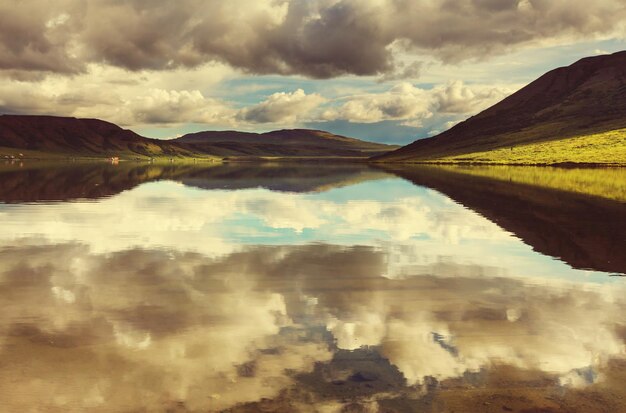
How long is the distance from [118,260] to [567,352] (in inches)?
568

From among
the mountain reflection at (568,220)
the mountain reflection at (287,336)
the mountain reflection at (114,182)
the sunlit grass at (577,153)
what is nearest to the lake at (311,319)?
the mountain reflection at (287,336)

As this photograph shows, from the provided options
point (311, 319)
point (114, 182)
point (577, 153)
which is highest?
point (114, 182)

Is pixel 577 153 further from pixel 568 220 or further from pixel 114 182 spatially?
pixel 568 220

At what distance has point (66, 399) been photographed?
833cm

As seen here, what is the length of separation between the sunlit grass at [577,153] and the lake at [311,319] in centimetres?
12358

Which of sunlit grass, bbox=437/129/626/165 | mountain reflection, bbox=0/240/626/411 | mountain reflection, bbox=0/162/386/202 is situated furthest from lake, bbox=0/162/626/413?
sunlit grass, bbox=437/129/626/165

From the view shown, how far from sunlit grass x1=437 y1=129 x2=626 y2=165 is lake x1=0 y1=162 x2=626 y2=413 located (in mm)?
123579

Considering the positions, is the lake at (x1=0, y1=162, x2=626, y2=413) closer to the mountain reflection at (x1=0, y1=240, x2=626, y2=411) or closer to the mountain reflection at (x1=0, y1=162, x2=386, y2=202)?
the mountain reflection at (x1=0, y1=240, x2=626, y2=411)

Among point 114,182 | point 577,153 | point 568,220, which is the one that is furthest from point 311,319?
point 577,153

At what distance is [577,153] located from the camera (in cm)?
16100

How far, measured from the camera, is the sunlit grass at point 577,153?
144 m

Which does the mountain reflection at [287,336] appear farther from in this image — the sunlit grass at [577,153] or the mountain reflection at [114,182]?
the sunlit grass at [577,153]

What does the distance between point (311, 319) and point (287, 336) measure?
1.29 meters

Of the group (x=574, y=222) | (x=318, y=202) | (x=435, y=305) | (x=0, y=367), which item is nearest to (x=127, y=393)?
(x=0, y=367)
